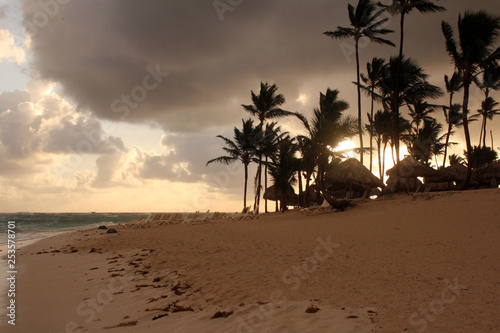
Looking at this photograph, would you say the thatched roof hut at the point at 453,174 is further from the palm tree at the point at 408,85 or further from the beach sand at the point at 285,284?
the beach sand at the point at 285,284

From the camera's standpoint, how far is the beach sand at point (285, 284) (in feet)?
13.8

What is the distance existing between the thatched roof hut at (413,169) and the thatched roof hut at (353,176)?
1734mm

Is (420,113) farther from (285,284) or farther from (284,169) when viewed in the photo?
(285,284)

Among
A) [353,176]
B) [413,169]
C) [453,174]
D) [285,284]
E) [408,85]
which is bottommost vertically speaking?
[285,284]

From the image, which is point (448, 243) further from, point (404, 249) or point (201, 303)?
point (201, 303)

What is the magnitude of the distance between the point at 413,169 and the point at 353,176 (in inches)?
157

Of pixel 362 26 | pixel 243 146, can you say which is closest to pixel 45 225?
pixel 243 146

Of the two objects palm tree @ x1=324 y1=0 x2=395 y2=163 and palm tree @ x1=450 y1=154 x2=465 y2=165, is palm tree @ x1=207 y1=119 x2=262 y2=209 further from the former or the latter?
palm tree @ x1=450 y1=154 x2=465 y2=165

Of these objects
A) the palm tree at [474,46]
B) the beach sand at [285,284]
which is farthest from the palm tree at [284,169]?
the beach sand at [285,284]

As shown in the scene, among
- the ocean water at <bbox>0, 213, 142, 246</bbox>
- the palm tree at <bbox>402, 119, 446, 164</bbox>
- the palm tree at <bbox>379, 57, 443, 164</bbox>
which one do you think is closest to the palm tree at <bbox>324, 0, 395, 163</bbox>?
the palm tree at <bbox>379, 57, 443, 164</bbox>

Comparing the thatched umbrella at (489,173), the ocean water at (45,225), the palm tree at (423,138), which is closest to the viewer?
the ocean water at (45,225)

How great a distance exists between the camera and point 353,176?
Answer: 21.7 metres

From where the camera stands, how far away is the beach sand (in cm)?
421

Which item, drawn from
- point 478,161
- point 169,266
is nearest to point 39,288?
point 169,266
